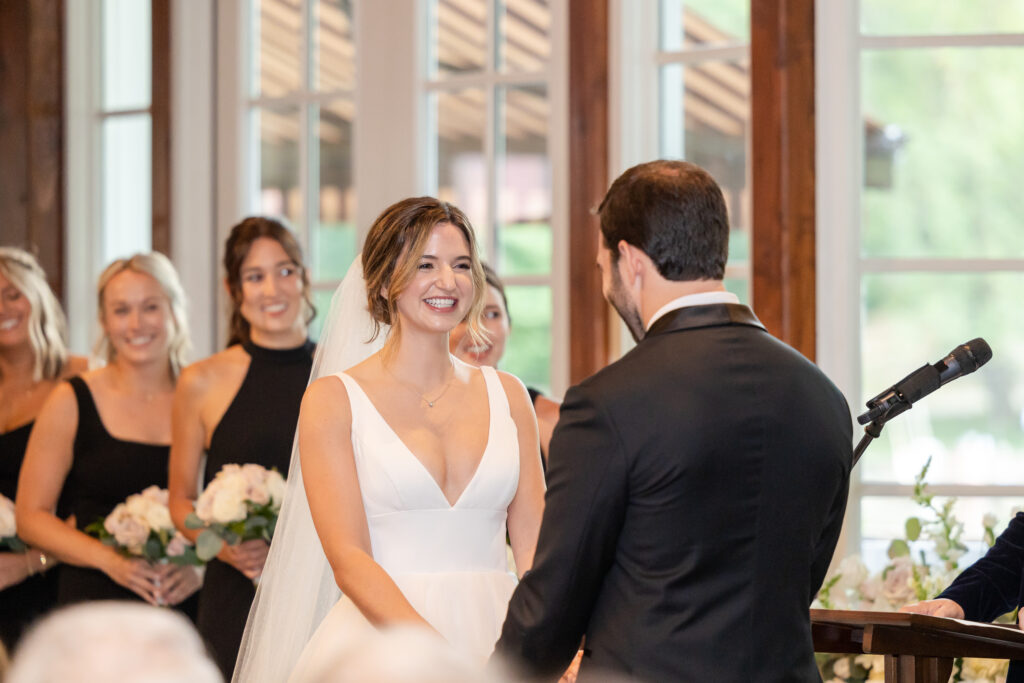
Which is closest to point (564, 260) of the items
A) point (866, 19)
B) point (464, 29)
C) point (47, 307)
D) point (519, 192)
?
point (519, 192)

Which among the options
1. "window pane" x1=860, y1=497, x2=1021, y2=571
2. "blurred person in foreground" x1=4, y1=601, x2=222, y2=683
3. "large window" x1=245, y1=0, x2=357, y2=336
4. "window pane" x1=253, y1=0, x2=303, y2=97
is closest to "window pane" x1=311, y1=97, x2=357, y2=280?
"large window" x1=245, y1=0, x2=357, y2=336

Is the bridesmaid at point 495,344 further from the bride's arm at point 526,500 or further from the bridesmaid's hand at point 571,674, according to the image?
the bridesmaid's hand at point 571,674

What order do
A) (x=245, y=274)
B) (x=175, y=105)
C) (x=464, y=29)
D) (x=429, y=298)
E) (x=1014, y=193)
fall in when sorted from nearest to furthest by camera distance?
(x=429, y=298), (x=245, y=274), (x=1014, y=193), (x=464, y=29), (x=175, y=105)

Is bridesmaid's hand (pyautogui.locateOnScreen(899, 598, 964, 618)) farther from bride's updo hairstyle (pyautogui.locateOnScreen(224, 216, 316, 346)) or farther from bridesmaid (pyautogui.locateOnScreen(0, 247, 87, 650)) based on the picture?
bridesmaid (pyautogui.locateOnScreen(0, 247, 87, 650))

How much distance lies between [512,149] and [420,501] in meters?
2.28

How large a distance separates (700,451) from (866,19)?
259 centimetres

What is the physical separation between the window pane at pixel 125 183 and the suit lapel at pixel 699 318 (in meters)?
3.81

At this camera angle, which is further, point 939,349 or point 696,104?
point 696,104

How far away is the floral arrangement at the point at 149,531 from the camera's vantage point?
131 inches

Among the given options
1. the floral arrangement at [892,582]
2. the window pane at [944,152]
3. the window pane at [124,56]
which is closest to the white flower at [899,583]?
the floral arrangement at [892,582]

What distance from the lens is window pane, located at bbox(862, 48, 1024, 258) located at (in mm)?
3834

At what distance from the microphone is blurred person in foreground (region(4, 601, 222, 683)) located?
1584 millimetres

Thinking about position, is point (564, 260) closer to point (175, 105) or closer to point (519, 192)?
point (519, 192)

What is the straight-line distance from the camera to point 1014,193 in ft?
12.6
